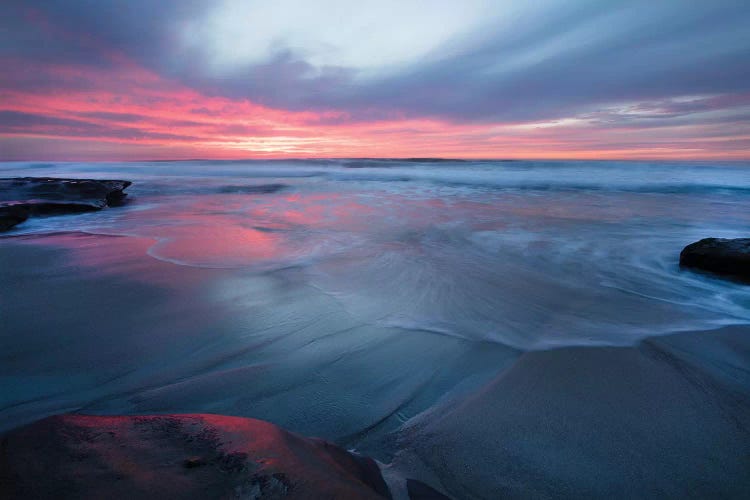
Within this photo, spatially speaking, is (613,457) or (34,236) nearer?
(613,457)

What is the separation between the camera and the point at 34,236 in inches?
242

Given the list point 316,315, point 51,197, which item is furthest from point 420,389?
point 51,197

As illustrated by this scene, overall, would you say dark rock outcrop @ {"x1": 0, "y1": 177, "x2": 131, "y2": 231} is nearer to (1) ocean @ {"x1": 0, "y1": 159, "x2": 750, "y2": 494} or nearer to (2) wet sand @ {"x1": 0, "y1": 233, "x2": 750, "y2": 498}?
(1) ocean @ {"x1": 0, "y1": 159, "x2": 750, "y2": 494}

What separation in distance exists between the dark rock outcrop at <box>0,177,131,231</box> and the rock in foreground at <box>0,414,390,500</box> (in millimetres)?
8181

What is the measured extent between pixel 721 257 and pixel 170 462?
20.5ft

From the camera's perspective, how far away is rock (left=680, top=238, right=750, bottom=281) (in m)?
4.36

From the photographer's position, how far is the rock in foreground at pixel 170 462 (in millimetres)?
1070

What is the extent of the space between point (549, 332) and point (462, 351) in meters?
0.86

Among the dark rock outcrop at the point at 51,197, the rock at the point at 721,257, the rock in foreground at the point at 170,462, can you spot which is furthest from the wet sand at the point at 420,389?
the dark rock outcrop at the point at 51,197

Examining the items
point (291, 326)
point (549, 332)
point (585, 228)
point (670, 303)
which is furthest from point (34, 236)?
point (585, 228)

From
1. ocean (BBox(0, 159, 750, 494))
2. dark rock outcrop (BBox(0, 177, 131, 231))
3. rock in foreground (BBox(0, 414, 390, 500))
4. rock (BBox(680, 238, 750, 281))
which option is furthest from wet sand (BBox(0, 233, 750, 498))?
dark rock outcrop (BBox(0, 177, 131, 231))

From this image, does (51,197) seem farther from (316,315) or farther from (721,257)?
(721,257)

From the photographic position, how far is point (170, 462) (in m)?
1.21

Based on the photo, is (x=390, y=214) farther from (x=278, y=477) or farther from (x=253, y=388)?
(x=278, y=477)
